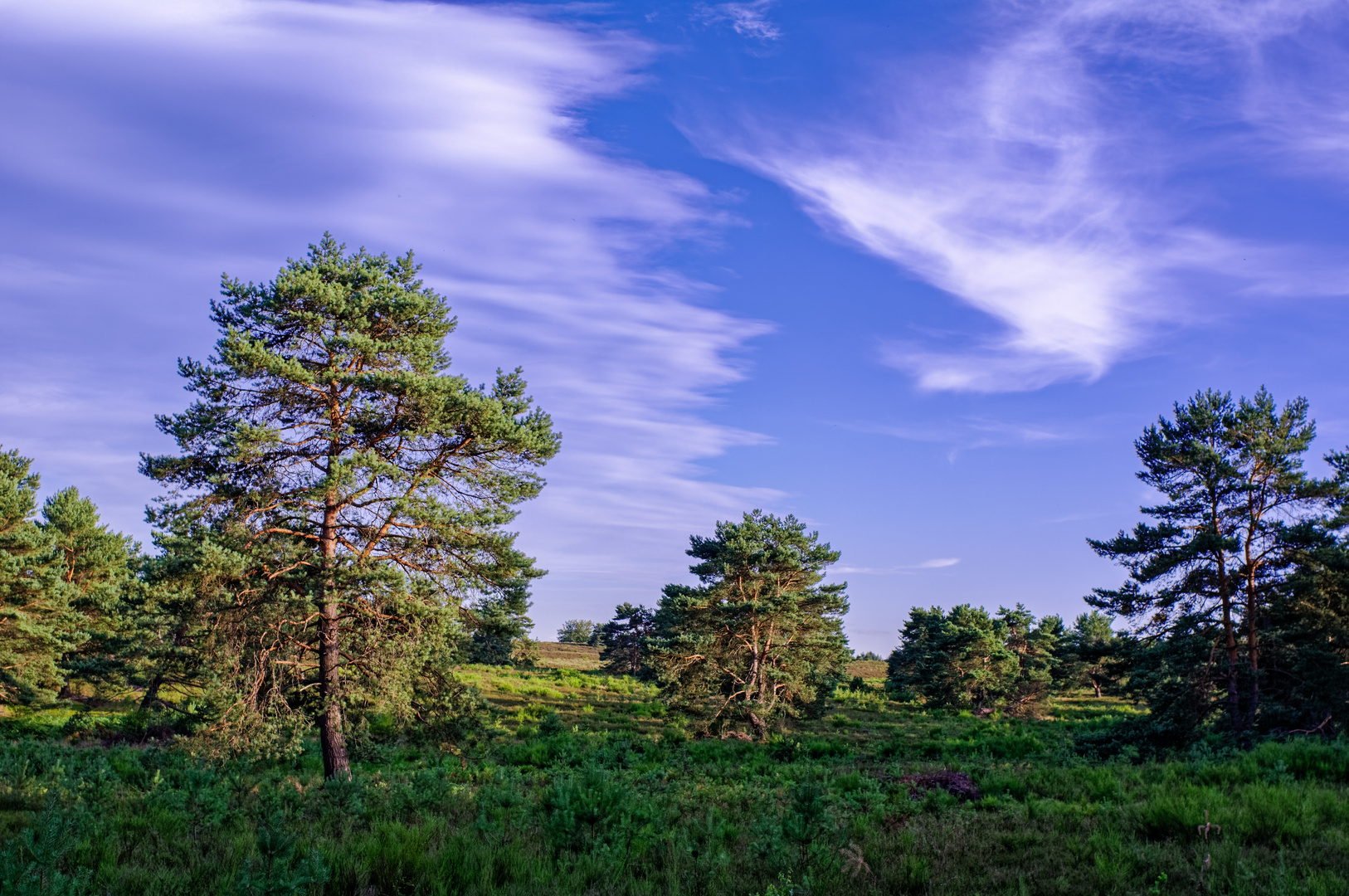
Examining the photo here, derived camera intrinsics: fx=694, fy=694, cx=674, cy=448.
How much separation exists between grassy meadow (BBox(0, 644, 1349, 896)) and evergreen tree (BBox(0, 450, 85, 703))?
1477 cm

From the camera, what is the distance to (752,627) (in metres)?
28.3

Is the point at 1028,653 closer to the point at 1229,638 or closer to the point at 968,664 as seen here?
the point at 968,664

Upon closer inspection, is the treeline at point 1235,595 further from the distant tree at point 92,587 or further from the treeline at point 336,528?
the distant tree at point 92,587

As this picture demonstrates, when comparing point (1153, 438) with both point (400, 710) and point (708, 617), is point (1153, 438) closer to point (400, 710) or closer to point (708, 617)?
point (708, 617)

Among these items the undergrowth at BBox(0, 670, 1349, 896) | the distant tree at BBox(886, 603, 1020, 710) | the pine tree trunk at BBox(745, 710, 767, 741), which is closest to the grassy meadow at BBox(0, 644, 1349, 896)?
the undergrowth at BBox(0, 670, 1349, 896)

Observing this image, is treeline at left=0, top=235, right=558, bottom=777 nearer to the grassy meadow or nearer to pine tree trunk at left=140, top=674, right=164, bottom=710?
the grassy meadow

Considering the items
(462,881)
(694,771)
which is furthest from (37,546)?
(462,881)

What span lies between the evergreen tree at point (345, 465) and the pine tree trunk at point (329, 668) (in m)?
0.03

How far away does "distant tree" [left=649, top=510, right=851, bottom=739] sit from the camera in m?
26.9

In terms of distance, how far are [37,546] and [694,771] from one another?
1089 inches

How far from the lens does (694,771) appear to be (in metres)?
18.3

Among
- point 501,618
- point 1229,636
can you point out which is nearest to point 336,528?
point 501,618

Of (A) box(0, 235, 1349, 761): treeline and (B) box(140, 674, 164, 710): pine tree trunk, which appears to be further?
(B) box(140, 674, 164, 710): pine tree trunk

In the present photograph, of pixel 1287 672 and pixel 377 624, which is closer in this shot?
pixel 377 624
